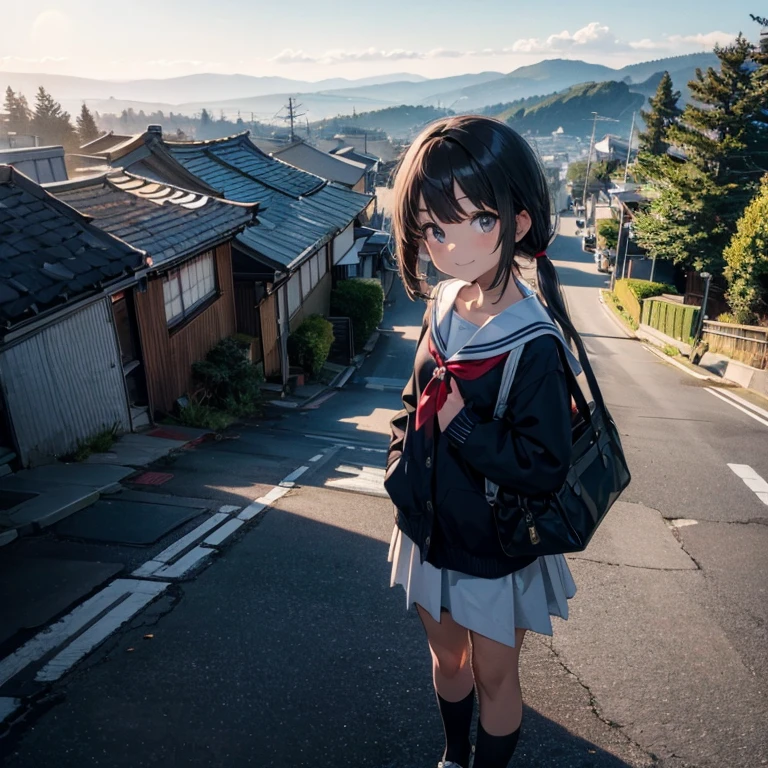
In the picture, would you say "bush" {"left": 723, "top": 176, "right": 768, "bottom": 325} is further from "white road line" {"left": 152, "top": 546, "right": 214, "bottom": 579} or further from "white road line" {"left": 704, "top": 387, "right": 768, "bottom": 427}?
"white road line" {"left": 152, "top": 546, "right": 214, "bottom": 579}

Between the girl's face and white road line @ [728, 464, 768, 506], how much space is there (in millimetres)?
7041

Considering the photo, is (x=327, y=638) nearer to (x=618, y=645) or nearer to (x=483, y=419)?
(x=618, y=645)

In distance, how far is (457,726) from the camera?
9.26 ft

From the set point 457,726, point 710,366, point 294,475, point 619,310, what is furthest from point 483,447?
point 619,310

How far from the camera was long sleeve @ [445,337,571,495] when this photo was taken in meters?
2.12

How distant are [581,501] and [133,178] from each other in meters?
13.2

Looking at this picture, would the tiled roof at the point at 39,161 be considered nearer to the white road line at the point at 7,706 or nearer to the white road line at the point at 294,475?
the white road line at the point at 294,475

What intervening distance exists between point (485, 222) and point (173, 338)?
31.5 ft

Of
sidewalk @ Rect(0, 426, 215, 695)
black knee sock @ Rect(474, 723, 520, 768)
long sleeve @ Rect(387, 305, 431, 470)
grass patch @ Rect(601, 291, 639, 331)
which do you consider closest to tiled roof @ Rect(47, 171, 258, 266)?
sidewalk @ Rect(0, 426, 215, 695)

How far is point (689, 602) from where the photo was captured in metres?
4.75

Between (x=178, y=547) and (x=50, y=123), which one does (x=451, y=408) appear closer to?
(x=178, y=547)

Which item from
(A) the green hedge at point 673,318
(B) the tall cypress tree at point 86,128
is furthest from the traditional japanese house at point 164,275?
(B) the tall cypress tree at point 86,128

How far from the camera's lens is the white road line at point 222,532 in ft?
17.2

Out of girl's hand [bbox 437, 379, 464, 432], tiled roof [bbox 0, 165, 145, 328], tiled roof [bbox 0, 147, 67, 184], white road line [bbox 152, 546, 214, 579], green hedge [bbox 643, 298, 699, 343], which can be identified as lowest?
green hedge [bbox 643, 298, 699, 343]
